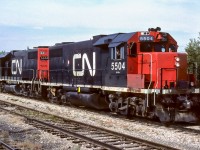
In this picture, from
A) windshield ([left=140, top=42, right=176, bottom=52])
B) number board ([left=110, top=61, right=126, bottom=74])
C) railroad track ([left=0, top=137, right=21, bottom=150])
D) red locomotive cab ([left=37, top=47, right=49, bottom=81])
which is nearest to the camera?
railroad track ([left=0, top=137, right=21, bottom=150])

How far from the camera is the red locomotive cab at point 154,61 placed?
1243cm

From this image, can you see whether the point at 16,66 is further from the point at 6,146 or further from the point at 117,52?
the point at 6,146

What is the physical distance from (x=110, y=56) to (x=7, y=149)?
24.3 ft

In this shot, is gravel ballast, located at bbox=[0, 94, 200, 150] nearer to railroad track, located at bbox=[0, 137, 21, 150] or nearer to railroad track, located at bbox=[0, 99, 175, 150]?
railroad track, located at bbox=[0, 99, 175, 150]

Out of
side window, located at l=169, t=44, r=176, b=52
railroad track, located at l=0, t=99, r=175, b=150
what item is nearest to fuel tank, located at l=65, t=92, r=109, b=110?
railroad track, located at l=0, t=99, r=175, b=150

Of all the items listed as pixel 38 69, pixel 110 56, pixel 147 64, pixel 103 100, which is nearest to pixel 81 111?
pixel 103 100

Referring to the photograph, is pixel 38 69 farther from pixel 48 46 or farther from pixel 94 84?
pixel 94 84

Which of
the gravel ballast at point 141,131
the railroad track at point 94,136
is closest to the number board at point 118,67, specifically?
the gravel ballast at point 141,131

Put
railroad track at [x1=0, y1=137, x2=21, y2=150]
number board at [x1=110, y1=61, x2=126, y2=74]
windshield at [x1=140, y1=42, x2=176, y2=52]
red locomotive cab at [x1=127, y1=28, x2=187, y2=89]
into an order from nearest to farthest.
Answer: railroad track at [x1=0, y1=137, x2=21, y2=150]
red locomotive cab at [x1=127, y1=28, x2=187, y2=89]
windshield at [x1=140, y1=42, x2=176, y2=52]
number board at [x1=110, y1=61, x2=126, y2=74]

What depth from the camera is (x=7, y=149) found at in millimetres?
7844

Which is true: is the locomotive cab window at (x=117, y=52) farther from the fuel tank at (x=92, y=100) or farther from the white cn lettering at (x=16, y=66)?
the white cn lettering at (x=16, y=66)

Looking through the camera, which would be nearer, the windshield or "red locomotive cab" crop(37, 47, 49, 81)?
the windshield

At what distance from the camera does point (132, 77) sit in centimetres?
1297

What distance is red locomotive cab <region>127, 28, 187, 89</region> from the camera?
40.8 ft
